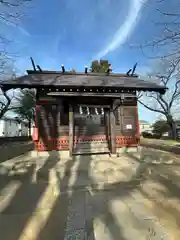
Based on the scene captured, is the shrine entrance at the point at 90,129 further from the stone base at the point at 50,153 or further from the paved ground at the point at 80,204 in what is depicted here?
the paved ground at the point at 80,204

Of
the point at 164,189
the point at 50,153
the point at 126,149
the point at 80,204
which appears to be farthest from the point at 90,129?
the point at 80,204

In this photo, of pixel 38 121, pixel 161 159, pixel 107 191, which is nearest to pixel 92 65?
pixel 38 121

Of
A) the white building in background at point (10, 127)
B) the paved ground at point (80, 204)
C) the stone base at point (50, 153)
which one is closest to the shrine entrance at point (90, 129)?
the stone base at point (50, 153)

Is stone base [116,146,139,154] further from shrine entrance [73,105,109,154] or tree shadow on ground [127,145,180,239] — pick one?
tree shadow on ground [127,145,180,239]

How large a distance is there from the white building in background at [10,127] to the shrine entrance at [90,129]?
26.5 m

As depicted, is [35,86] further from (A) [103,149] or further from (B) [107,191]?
(B) [107,191]

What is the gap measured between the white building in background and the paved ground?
Answer: 29513 mm

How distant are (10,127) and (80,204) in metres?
39.1

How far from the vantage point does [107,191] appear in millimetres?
3656

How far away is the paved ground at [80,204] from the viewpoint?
7.38ft

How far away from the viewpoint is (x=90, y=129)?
8.06 meters

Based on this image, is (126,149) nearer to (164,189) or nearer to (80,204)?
(164,189)

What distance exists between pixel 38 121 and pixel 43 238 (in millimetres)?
5785

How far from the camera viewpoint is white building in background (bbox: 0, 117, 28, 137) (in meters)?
34.7
